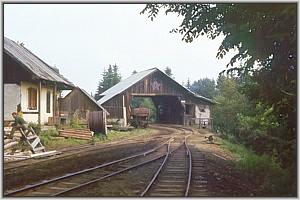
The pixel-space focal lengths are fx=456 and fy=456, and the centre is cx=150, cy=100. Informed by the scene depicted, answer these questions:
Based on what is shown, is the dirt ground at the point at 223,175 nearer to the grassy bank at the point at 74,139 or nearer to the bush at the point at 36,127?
the grassy bank at the point at 74,139

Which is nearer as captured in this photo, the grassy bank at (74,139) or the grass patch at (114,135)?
the grassy bank at (74,139)

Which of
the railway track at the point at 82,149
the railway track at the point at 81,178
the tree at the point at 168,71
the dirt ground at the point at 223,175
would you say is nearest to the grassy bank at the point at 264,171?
the dirt ground at the point at 223,175

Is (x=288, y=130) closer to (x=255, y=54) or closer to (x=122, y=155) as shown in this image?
(x=255, y=54)

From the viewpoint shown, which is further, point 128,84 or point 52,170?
point 128,84

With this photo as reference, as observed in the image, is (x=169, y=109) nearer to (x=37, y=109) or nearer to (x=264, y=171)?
(x=264, y=171)

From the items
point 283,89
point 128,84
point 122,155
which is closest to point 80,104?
point 128,84

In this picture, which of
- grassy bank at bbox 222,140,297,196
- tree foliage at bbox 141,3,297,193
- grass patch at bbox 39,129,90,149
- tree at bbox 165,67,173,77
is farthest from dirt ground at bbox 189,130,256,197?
grass patch at bbox 39,129,90,149

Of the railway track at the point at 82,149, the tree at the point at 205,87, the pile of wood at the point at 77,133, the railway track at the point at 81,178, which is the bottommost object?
the railway track at the point at 81,178
